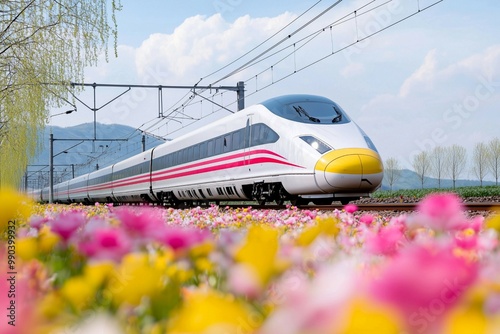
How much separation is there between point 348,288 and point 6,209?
1.31 m

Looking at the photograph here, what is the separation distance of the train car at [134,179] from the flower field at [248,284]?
25.2 m

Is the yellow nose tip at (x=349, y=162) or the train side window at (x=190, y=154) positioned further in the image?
the train side window at (x=190, y=154)

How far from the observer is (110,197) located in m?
37.2

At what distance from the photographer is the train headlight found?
12.5m

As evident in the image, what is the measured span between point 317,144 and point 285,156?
3.25 feet

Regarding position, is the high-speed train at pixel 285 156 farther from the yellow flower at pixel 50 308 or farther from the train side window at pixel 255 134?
the yellow flower at pixel 50 308

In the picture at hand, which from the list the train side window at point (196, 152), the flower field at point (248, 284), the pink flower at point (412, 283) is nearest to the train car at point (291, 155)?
the train side window at point (196, 152)

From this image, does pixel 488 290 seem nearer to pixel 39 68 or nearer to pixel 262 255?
pixel 262 255

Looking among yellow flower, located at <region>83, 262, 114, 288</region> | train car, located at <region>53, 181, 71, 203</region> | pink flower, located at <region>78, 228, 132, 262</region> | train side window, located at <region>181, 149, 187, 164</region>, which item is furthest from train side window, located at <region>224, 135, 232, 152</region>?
train car, located at <region>53, 181, 71, 203</region>

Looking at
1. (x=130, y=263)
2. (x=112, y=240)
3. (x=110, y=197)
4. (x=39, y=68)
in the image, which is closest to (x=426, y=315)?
(x=130, y=263)

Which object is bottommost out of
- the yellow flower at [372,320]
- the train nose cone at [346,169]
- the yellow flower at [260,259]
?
the yellow flower at [372,320]

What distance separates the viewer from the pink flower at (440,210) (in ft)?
5.22

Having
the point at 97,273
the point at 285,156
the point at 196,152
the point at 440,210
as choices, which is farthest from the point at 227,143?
the point at 97,273

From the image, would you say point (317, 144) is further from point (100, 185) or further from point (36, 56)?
point (100, 185)
